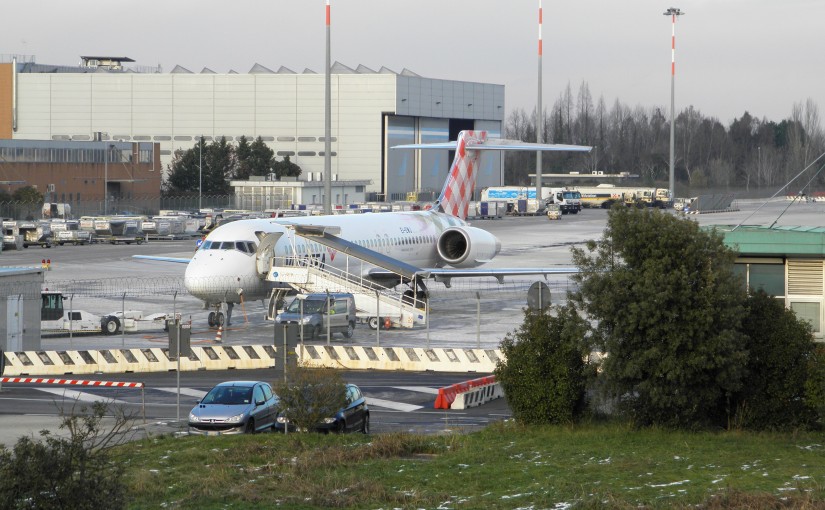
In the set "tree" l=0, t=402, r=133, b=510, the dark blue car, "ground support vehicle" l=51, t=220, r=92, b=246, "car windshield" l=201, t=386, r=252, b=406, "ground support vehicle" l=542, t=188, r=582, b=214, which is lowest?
the dark blue car

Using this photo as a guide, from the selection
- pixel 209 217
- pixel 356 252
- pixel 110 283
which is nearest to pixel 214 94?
pixel 209 217

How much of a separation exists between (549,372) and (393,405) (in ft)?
18.3

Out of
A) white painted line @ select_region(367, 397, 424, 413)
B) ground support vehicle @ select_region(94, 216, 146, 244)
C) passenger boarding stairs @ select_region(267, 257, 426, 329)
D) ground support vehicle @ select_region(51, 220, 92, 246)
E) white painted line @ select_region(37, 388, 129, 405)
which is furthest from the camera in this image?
ground support vehicle @ select_region(94, 216, 146, 244)

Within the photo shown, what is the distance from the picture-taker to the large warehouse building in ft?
414

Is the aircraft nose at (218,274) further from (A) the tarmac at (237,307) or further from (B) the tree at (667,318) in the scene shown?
(B) the tree at (667,318)

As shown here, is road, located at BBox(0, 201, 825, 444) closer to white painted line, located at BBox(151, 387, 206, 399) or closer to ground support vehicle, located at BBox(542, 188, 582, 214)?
white painted line, located at BBox(151, 387, 206, 399)

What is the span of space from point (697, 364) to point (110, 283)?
36.5 meters

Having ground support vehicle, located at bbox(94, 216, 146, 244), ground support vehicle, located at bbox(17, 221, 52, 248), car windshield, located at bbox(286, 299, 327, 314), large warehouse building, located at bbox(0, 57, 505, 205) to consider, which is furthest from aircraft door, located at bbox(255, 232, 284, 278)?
large warehouse building, located at bbox(0, 57, 505, 205)

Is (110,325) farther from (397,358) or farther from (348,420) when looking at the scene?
(348,420)

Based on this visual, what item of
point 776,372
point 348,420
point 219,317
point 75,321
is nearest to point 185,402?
point 348,420

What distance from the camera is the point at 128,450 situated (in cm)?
1881

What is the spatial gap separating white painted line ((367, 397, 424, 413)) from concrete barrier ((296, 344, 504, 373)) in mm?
5063

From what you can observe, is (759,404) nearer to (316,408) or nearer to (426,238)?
(316,408)

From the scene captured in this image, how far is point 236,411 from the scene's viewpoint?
71.1 feet
